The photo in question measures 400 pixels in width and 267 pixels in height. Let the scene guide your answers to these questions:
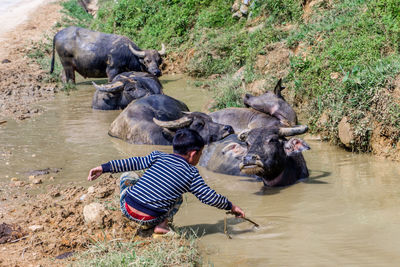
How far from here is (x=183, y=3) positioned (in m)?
16.7

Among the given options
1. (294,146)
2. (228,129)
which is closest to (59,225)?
(294,146)

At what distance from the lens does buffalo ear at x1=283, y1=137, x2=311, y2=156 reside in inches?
234

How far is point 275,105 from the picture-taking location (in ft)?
27.8

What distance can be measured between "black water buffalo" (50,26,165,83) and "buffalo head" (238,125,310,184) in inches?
312

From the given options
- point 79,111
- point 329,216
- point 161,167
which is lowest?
point 79,111

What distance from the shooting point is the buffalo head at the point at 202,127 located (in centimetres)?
773

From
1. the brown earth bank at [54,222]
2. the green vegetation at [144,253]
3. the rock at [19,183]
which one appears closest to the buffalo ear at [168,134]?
the brown earth bank at [54,222]

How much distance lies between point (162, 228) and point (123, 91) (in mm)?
7105

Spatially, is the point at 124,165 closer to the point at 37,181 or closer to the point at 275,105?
the point at 37,181

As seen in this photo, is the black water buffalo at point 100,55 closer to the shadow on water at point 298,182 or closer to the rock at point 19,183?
the rock at point 19,183

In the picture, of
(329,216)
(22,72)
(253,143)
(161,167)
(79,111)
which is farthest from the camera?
(22,72)

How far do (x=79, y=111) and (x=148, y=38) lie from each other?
6167 mm

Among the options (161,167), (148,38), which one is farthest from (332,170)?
(148,38)

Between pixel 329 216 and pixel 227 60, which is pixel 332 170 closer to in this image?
pixel 329 216
